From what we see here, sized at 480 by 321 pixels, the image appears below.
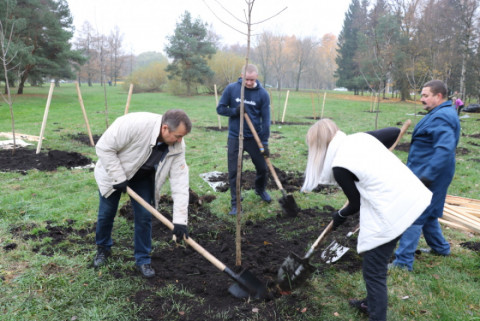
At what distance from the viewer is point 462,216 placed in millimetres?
4480

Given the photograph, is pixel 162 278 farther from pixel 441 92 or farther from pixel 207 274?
pixel 441 92

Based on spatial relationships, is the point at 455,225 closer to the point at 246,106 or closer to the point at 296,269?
the point at 296,269

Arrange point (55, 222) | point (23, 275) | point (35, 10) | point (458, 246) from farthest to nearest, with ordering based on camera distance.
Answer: point (35, 10), point (55, 222), point (458, 246), point (23, 275)

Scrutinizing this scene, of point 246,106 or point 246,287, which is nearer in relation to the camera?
point 246,287

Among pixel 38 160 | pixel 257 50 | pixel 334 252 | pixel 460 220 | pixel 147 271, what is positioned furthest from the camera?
pixel 257 50

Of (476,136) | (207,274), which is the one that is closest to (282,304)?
(207,274)

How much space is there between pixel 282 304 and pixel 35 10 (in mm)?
25600

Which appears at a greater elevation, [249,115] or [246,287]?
[249,115]

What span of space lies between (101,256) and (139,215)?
2.45ft

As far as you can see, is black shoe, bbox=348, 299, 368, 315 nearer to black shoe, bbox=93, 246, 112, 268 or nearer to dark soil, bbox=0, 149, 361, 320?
dark soil, bbox=0, 149, 361, 320

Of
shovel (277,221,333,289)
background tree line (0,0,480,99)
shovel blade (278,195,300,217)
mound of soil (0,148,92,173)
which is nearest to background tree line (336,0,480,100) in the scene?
background tree line (0,0,480,99)

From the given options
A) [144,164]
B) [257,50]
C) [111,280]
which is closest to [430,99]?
[144,164]

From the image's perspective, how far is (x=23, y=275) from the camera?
10.7 feet

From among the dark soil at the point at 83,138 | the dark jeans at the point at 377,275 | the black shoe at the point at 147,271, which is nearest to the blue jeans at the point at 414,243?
the dark jeans at the point at 377,275
